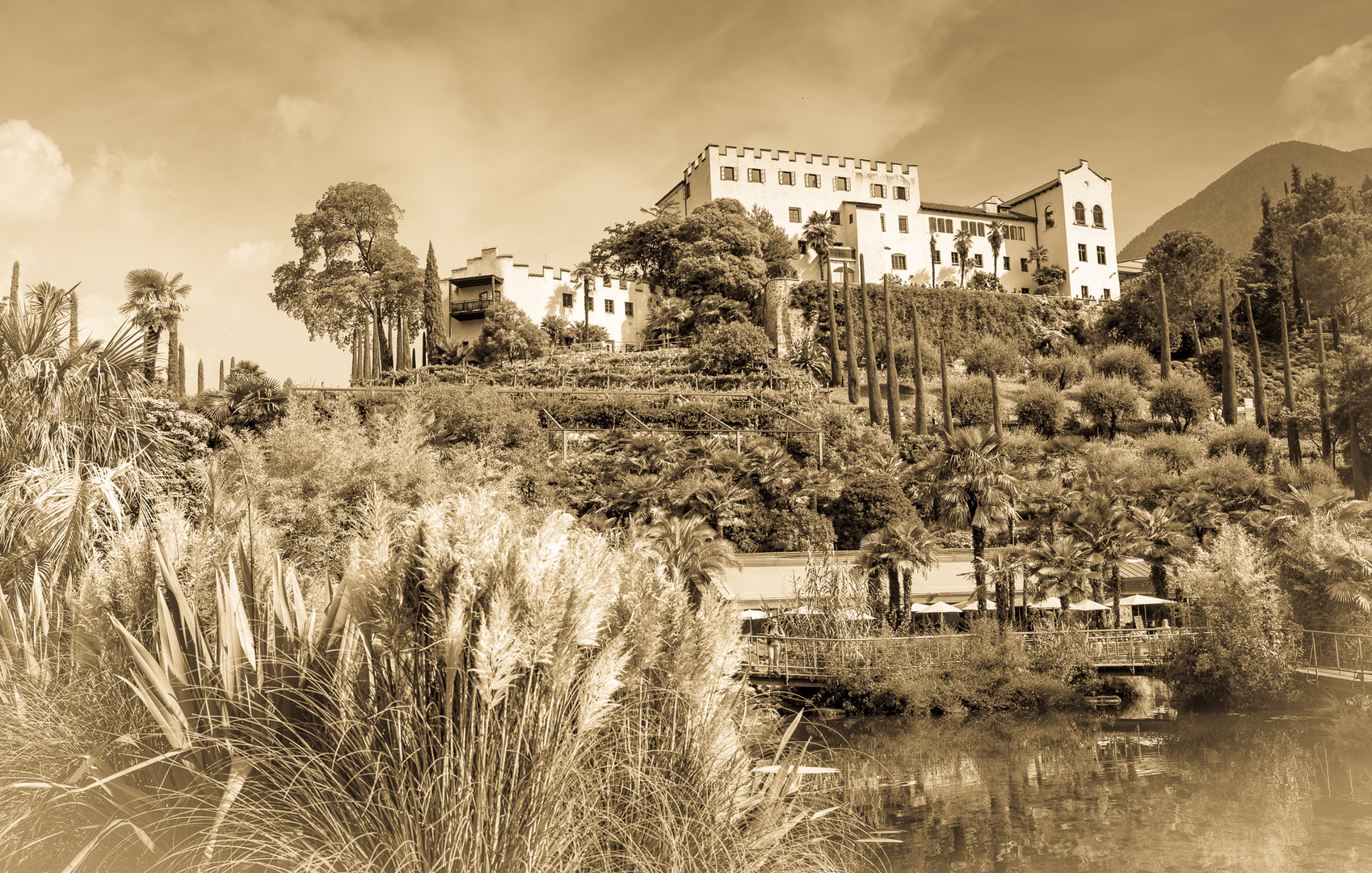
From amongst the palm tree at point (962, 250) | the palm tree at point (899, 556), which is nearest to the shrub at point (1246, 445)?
the palm tree at point (899, 556)

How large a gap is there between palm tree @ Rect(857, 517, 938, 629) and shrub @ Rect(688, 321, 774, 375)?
81.7 ft

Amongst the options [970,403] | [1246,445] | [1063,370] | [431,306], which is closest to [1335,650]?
[1246,445]

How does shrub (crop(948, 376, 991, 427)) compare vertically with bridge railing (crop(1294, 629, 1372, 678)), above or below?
above

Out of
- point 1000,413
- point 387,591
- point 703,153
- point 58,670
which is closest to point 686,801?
point 387,591

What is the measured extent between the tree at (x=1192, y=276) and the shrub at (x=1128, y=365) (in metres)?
7.65

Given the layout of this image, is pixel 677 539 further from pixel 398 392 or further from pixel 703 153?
pixel 703 153

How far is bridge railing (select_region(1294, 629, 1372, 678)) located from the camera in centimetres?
2498

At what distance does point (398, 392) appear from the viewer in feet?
137

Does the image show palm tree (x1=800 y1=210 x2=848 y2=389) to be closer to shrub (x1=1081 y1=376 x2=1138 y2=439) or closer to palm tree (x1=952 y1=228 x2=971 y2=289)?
palm tree (x1=952 y1=228 x2=971 y2=289)

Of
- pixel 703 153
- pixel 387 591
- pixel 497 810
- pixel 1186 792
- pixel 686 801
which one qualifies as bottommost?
pixel 1186 792

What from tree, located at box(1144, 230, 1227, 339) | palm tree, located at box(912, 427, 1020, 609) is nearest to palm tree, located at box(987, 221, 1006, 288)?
tree, located at box(1144, 230, 1227, 339)

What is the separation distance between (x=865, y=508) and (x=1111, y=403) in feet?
70.6

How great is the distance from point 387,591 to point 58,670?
2.66 meters

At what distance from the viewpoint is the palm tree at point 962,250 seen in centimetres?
7631
